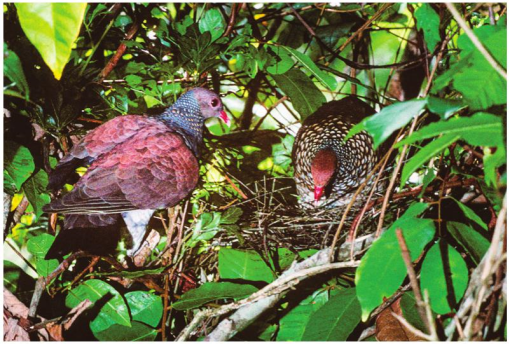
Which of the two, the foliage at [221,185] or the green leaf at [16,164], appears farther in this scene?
the green leaf at [16,164]

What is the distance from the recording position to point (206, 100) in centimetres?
147

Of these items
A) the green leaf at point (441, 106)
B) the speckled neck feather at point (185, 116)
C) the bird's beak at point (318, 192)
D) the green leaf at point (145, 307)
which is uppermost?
the green leaf at point (441, 106)

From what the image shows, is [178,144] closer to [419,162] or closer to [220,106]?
[220,106]

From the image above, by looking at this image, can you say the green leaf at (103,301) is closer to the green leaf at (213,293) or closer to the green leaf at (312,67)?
the green leaf at (213,293)

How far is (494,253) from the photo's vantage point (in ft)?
2.52

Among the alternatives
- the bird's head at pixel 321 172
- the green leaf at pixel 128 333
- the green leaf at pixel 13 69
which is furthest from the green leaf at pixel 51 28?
the bird's head at pixel 321 172

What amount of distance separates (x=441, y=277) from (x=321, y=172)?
2.88ft

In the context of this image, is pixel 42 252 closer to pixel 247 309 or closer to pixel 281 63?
pixel 247 309

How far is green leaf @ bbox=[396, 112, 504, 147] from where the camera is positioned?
66 cm

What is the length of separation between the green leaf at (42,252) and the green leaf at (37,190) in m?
0.08

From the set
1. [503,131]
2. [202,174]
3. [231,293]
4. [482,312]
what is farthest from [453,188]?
[202,174]

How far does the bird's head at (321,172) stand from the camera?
1700 mm

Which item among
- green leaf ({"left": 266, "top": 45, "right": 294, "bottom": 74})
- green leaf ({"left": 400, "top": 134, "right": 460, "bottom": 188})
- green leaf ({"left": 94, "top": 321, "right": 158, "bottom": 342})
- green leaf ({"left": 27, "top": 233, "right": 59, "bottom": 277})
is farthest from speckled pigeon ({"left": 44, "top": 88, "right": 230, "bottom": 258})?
green leaf ({"left": 400, "top": 134, "right": 460, "bottom": 188})

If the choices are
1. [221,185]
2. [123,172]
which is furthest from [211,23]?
[221,185]
